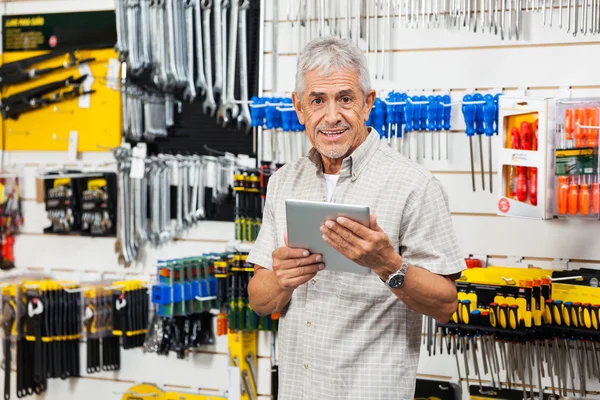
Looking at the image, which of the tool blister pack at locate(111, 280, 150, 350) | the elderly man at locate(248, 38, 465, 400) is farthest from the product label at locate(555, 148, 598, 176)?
the tool blister pack at locate(111, 280, 150, 350)

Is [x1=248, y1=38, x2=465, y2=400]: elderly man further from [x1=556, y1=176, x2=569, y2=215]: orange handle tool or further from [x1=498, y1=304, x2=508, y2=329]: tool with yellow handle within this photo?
[x1=556, y1=176, x2=569, y2=215]: orange handle tool

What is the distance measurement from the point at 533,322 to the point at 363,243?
5.03 feet

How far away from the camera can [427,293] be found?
2.04 metres

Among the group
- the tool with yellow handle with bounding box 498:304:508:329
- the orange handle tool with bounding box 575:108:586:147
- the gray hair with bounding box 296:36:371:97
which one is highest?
the gray hair with bounding box 296:36:371:97

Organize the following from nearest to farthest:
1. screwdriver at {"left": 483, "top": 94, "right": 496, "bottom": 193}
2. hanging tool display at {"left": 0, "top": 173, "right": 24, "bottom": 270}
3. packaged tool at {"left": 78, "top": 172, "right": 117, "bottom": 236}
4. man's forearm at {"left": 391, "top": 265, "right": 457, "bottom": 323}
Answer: man's forearm at {"left": 391, "top": 265, "right": 457, "bottom": 323}, screwdriver at {"left": 483, "top": 94, "right": 496, "bottom": 193}, packaged tool at {"left": 78, "top": 172, "right": 117, "bottom": 236}, hanging tool display at {"left": 0, "top": 173, "right": 24, "bottom": 270}

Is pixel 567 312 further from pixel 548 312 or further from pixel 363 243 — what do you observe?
pixel 363 243

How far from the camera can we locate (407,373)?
218 centimetres

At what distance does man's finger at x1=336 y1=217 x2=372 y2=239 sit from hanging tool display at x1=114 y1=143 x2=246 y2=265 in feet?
7.05

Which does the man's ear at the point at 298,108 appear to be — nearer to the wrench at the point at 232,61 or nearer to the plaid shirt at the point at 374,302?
the plaid shirt at the point at 374,302

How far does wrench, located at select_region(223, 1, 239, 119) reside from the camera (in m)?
3.94

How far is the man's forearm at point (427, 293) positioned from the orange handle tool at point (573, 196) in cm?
121

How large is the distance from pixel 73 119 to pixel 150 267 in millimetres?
926

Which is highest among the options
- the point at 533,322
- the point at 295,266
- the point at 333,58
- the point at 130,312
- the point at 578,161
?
the point at 333,58

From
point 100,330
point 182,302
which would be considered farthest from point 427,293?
point 100,330
